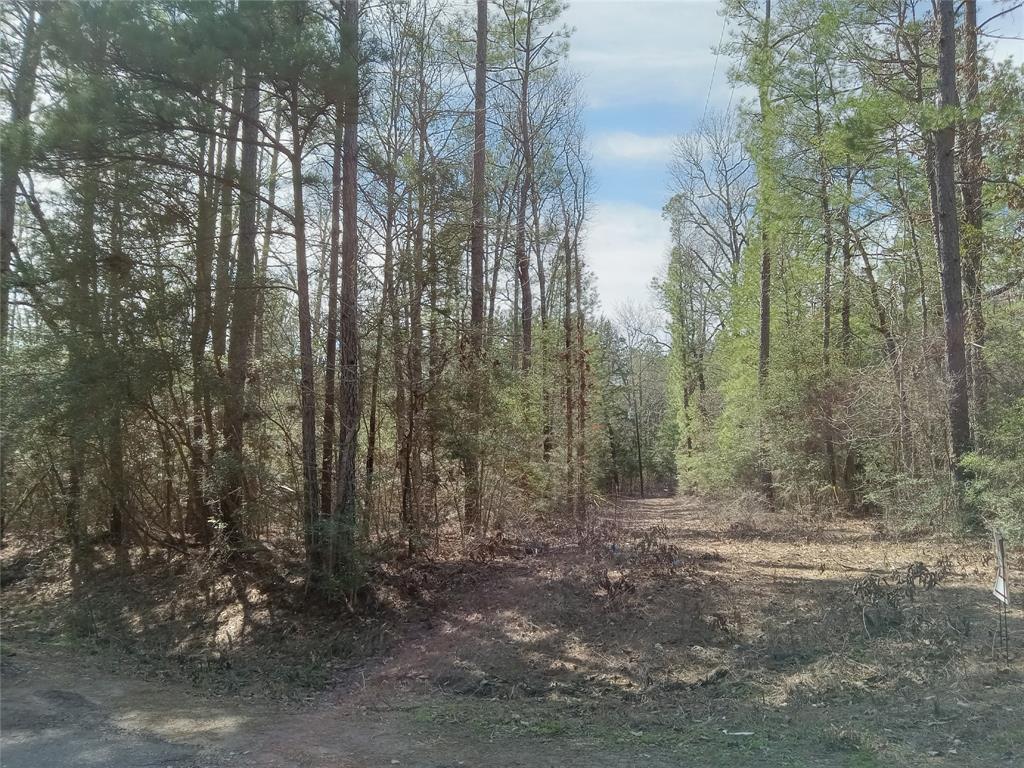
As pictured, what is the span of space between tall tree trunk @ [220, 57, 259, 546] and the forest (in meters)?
0.04

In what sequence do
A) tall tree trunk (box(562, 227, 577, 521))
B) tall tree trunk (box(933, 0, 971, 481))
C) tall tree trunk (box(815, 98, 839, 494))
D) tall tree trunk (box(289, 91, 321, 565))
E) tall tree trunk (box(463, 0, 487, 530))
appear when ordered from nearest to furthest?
tall tree trunk (box(289, 91, 321, 565)) → tall tree trunk (box(463, 0, 487, 530)) → tall tree trunk (box(933, 0, 971, 481)) → tall tree trunk (box(562, 227, 577, 521)) → tall tree trunk (box(815, 98, 839, 494))

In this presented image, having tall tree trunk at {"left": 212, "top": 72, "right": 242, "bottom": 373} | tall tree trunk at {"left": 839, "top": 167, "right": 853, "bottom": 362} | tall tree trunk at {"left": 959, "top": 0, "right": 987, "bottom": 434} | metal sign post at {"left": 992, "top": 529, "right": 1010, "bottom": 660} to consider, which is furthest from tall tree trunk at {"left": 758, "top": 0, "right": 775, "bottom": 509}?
tall tree trunk at {"left": 212, "top": 72, "right": 242, "bottom": 373}

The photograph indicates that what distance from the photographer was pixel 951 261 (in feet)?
38.4

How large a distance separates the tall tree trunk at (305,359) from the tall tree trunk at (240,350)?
66cm

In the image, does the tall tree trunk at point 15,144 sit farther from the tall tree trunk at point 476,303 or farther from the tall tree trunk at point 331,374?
the tall tree trunk at point 476,303

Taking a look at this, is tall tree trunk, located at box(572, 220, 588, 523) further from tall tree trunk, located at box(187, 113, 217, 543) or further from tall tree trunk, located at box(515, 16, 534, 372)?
tall tree trunk, located at box(187, 113, 217, 543)

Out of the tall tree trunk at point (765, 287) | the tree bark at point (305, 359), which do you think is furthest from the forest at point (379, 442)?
the tall tree trunk at point (765, 287)

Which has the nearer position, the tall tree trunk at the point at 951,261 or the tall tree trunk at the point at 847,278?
the tall tree trunk at the point at 951,261

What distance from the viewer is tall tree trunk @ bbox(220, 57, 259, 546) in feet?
29.7

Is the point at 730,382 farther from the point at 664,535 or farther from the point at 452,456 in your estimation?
the point at 452,456

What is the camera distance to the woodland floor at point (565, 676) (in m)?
4.72

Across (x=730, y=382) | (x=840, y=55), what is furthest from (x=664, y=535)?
(x=840, y=55)

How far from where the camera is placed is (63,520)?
33.6ft

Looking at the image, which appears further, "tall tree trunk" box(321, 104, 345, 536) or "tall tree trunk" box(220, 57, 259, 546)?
"tall tree trunk" box(220, 57, 259, 546)
